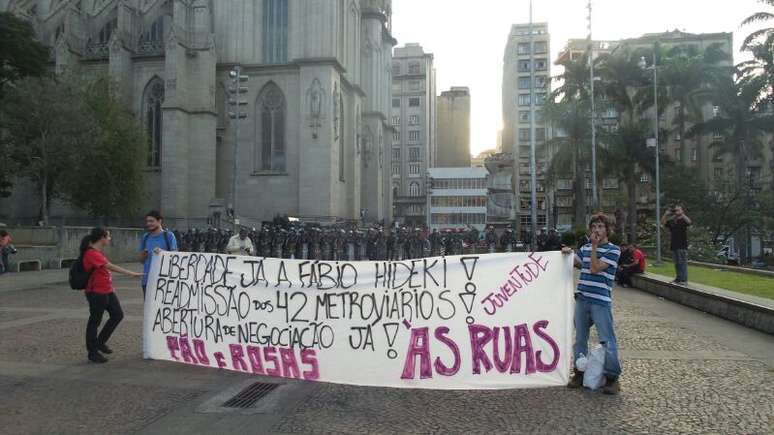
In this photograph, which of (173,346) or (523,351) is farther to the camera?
(173,346)

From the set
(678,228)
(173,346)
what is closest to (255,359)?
(173,346)

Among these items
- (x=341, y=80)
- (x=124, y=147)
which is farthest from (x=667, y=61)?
(x=124, y=147)

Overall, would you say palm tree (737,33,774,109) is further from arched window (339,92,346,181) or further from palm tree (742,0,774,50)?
arched window (339,92,346,181)

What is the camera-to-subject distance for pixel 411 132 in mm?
99438

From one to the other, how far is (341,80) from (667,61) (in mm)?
25232

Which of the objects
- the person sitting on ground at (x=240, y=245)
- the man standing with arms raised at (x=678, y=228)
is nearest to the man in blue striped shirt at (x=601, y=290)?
the person sitting on ground at (x=240, y=245)

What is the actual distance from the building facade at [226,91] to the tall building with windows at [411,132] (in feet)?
142

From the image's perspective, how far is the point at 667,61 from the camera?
150ft

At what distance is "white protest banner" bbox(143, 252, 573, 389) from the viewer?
18.5 feet

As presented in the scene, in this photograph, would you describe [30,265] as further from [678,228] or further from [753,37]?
[753,37]

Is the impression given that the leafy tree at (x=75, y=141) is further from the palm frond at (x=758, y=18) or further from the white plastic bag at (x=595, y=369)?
the palm frond at (x=758, y=18)

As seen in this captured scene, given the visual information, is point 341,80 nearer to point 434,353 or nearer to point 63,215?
point 63,215

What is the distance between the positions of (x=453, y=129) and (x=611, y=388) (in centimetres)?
11580

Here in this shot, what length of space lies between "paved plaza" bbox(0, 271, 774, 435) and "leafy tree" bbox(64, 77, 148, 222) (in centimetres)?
2898
